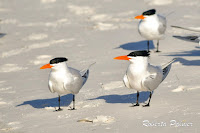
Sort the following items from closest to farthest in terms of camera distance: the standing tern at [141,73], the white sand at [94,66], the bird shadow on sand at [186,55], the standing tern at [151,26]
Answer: the white sand at [94,66], the standing tern at [141,73], the bird shadow on sand at [186,55], the standing tern at [151,26]

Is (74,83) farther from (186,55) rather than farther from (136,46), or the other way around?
(136,46)

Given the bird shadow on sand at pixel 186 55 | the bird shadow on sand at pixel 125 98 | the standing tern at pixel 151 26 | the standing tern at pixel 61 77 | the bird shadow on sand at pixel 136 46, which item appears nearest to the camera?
the standing tern at pixel 61 77

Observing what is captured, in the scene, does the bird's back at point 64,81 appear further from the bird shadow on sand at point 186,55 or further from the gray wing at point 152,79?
the bird shadow on sand at point 186,55

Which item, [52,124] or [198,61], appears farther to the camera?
[198,61]

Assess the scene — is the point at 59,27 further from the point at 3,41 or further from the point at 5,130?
the point at 5,130

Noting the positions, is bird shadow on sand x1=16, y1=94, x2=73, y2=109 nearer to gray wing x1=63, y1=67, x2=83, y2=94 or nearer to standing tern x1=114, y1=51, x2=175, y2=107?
gray wing x1=63, y1=67, x2=83, y2=94

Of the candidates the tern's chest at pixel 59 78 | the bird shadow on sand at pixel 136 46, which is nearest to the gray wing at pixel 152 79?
the tern's chest at pixel 59 78

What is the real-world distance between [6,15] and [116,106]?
30.3ft

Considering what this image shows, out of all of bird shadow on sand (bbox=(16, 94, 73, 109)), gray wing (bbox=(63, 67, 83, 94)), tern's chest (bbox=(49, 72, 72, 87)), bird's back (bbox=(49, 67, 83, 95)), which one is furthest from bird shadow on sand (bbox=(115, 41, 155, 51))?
tern's chest (bbox=(49, 72, 72, 87))

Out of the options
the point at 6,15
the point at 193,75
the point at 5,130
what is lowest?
the point at 5,130

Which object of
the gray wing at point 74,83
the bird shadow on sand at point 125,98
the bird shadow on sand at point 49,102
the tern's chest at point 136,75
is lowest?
the bird shadow on sand at point 49,102

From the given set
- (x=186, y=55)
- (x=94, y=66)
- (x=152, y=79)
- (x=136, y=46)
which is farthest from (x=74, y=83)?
(x=136, y=46)

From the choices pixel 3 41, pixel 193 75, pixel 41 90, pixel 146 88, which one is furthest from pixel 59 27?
pixel 146 88

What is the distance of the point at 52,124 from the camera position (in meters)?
6.99
